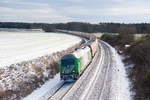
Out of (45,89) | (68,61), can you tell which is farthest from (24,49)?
(45,89)

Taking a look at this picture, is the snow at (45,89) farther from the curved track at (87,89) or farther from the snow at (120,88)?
the snow at (120,88)

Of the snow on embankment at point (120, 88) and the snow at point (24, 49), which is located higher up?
the snow at point (24, 49)

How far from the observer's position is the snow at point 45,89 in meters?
17.1

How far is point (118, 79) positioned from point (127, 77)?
2.08 meters

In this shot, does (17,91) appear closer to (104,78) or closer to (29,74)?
(29,74)

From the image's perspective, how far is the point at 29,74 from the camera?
69.8 ft

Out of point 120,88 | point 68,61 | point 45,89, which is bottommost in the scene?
point 45,89

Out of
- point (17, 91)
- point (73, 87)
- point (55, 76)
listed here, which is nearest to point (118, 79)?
point (73, 87)

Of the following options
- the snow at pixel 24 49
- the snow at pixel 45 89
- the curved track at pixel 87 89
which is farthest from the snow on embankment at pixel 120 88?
the snow at pixel 24 49

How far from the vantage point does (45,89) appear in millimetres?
19453

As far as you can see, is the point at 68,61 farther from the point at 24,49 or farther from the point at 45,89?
the point at 24,49

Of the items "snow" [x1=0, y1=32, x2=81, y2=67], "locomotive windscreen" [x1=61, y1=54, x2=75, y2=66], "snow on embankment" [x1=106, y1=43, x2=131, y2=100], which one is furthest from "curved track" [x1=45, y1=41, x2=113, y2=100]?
"snow" [x1=0, y1=32, x2=81, y2=67]

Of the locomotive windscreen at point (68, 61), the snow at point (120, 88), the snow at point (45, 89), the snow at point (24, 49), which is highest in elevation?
the locomotive windscreen at point (68, 61)

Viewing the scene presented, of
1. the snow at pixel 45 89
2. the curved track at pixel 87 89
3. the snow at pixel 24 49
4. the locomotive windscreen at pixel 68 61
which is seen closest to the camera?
the curved track at pixel 87 89
